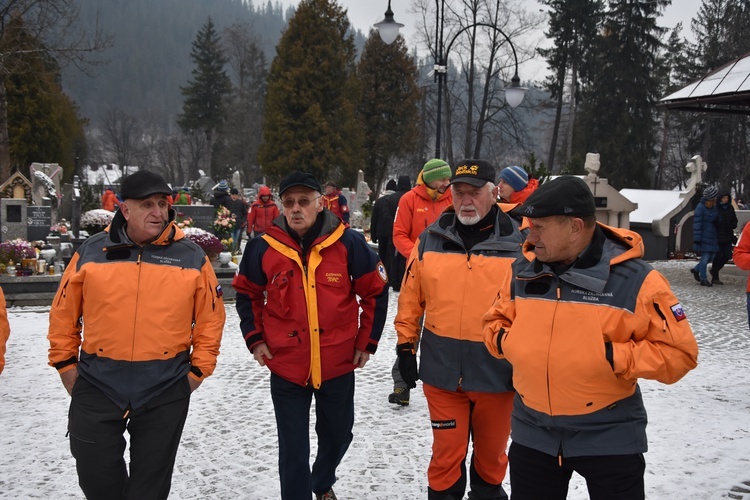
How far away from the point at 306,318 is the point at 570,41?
137ft

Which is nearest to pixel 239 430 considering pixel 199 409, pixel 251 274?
pixel 199 409

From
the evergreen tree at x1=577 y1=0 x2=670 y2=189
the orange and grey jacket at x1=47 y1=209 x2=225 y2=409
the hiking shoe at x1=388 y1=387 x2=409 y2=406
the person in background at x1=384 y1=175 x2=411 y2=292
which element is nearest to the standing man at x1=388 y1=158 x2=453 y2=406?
the hiking shoe at x1=388 y1=387 x2=409 y2=406

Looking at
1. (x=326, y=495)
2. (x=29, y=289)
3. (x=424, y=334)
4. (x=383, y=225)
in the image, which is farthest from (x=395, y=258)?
(x=29, y=289)

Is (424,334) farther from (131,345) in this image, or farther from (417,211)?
(417,211)

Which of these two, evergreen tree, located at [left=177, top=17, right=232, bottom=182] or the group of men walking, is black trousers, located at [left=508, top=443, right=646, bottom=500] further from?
evergreen tree, located at [left=177, top=17, right=232, bottom=182]

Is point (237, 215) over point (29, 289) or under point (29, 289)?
over

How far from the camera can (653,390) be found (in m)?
6.52

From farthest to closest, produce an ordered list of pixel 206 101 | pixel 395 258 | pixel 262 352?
pixel 206 101 → pixel 395 258 → pixel 262 352

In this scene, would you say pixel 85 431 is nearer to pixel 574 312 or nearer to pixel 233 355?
pixel 574 312

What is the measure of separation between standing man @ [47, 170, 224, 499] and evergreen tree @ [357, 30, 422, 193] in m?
39.7

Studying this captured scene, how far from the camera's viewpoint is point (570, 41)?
41.0 meters

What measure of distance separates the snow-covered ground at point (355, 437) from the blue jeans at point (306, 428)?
533 mm

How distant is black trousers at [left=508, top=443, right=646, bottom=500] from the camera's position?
8.13 ft

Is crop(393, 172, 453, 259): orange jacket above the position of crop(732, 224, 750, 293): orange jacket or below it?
above
